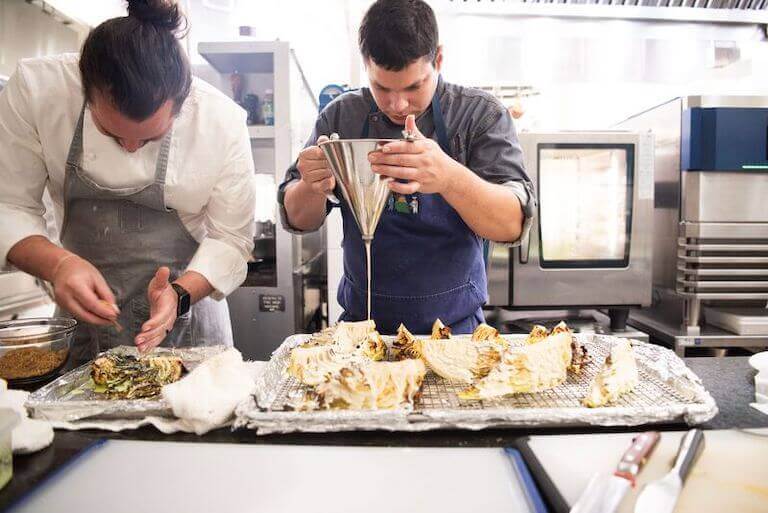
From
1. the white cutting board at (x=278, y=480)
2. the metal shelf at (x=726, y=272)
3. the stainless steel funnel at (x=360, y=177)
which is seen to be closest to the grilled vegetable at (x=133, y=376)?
the white cutting board at (x=278, y=480)

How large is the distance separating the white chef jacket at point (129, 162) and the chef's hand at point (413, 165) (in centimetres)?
73

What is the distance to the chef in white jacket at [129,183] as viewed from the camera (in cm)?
131

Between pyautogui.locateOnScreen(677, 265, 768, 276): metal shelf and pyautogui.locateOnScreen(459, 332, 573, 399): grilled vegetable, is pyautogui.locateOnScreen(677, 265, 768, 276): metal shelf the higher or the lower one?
the higher one

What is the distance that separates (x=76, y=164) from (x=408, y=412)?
1.37 m

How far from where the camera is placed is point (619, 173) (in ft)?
9.09

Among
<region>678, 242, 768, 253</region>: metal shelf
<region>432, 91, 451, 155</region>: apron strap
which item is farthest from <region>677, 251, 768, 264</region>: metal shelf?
<region>432, 91, 451, 155</region>: apron strap

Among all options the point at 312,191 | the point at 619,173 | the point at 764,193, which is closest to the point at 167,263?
the point at 312,191

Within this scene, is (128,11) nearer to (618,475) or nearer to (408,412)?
(408,412)

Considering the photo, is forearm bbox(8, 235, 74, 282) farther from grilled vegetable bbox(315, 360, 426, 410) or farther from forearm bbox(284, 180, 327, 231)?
grilled vegetable bbox(315, 360, 426, 410)

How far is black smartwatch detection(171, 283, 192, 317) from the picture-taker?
151 centimetres

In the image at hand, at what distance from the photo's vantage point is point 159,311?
1393 mm

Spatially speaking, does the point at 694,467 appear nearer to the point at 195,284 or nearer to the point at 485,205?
the point at 485,205

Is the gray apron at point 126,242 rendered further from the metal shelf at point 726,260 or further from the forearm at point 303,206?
the metal shelf at point 726,260

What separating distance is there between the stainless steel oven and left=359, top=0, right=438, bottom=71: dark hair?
1350mm
